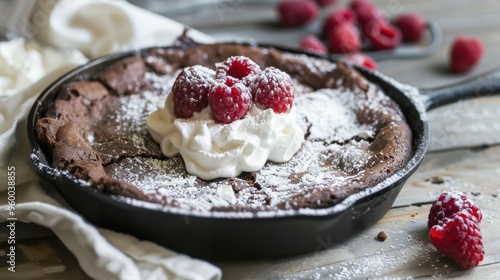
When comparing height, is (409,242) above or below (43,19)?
below

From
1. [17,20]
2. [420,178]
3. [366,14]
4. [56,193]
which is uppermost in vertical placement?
[17,20]

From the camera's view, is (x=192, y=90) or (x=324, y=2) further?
(x=324, y=2)

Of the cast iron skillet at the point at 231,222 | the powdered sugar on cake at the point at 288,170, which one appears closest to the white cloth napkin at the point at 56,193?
the cast iron skillet at the point at 231,222

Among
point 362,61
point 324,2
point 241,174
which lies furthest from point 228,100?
point 324,2

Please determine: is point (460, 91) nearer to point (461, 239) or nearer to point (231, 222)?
point (461, 239)

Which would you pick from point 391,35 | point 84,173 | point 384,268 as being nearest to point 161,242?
point 84,173

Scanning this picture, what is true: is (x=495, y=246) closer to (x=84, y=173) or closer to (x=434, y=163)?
(x=434, y=163)
